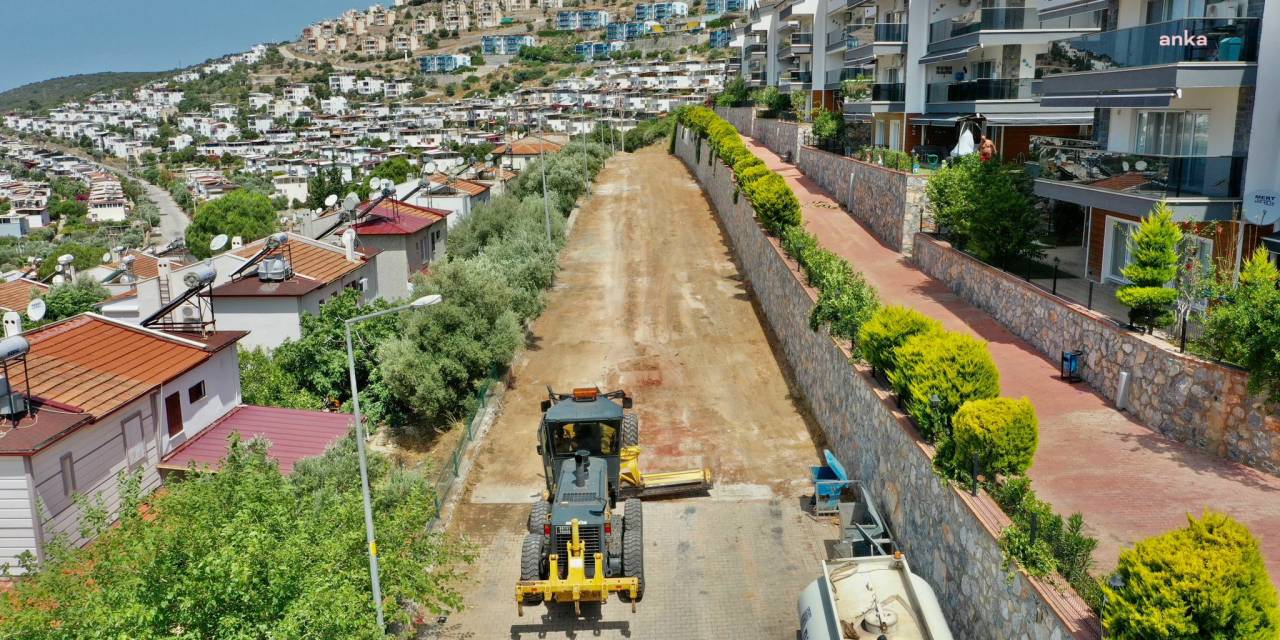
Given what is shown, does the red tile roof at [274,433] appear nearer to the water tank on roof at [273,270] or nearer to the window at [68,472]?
the window at [68,472]

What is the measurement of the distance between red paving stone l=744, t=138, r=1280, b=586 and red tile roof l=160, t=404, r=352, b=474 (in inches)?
667

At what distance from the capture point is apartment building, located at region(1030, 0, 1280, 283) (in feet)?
67.9

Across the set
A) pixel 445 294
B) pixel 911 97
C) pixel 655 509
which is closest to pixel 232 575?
pixel 655 509

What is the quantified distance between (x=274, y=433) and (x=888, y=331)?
16.4m

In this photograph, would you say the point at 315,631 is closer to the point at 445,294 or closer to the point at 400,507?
the point at 400,507

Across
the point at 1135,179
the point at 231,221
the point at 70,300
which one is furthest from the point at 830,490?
the point at 231,221

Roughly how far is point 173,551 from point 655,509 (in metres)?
12.9

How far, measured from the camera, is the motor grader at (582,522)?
54.4 ft

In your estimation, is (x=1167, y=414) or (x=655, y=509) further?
(x=655, y=509)

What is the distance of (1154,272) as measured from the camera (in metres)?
18.3

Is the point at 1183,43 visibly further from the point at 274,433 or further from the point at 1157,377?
the point at 274,433

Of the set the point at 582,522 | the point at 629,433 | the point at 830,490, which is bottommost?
the point at 830,490

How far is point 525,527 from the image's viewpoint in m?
22.2

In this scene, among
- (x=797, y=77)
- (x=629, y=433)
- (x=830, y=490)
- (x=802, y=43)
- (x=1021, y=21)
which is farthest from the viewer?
(x=797, y=77)
